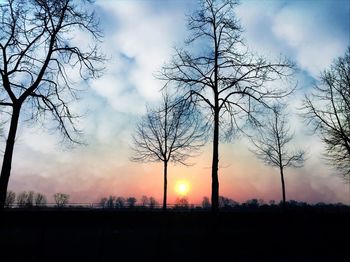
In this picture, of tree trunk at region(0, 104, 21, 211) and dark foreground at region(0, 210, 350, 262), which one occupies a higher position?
tree trunk at region(0, 104, 21, 211)

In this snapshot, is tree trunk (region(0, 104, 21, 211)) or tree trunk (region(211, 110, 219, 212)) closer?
tree trunk (region(0, 104, 21, 211))

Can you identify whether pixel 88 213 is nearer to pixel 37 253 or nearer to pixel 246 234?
pixel 37 253

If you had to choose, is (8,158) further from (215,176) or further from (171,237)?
(215,176)

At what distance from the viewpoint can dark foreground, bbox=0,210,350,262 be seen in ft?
43.4

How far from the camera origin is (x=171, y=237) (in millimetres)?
14812

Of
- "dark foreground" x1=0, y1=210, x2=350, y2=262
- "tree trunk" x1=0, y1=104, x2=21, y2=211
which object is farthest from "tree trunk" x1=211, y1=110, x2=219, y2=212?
"tree trunk" x1=0, y1=104, x2=21, y2=211

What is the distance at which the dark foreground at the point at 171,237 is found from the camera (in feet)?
43.4

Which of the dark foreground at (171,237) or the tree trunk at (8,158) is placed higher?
the tree trunk at (8,158)

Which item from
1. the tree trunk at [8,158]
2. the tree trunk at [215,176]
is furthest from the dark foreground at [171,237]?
the tree trunk at [8,158]

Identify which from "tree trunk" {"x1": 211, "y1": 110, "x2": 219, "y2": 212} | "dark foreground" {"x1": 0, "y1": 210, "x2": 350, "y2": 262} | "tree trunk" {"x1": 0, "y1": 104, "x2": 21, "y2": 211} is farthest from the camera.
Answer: "tree trunk" {"x1": 211, "y1": 110, "x2": 219, "y2": 212}

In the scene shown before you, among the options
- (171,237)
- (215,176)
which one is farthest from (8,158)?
(215,176)

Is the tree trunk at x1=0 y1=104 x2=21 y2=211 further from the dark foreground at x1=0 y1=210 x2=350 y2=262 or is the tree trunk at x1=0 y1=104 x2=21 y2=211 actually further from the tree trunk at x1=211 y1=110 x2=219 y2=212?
the tree trunk at x1=211 y1=110 x2=219 y2=212

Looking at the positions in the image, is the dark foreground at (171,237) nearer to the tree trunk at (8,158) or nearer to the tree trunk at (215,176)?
the tree trunk at (215,176)

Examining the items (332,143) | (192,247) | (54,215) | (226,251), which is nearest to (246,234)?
(226,251)
